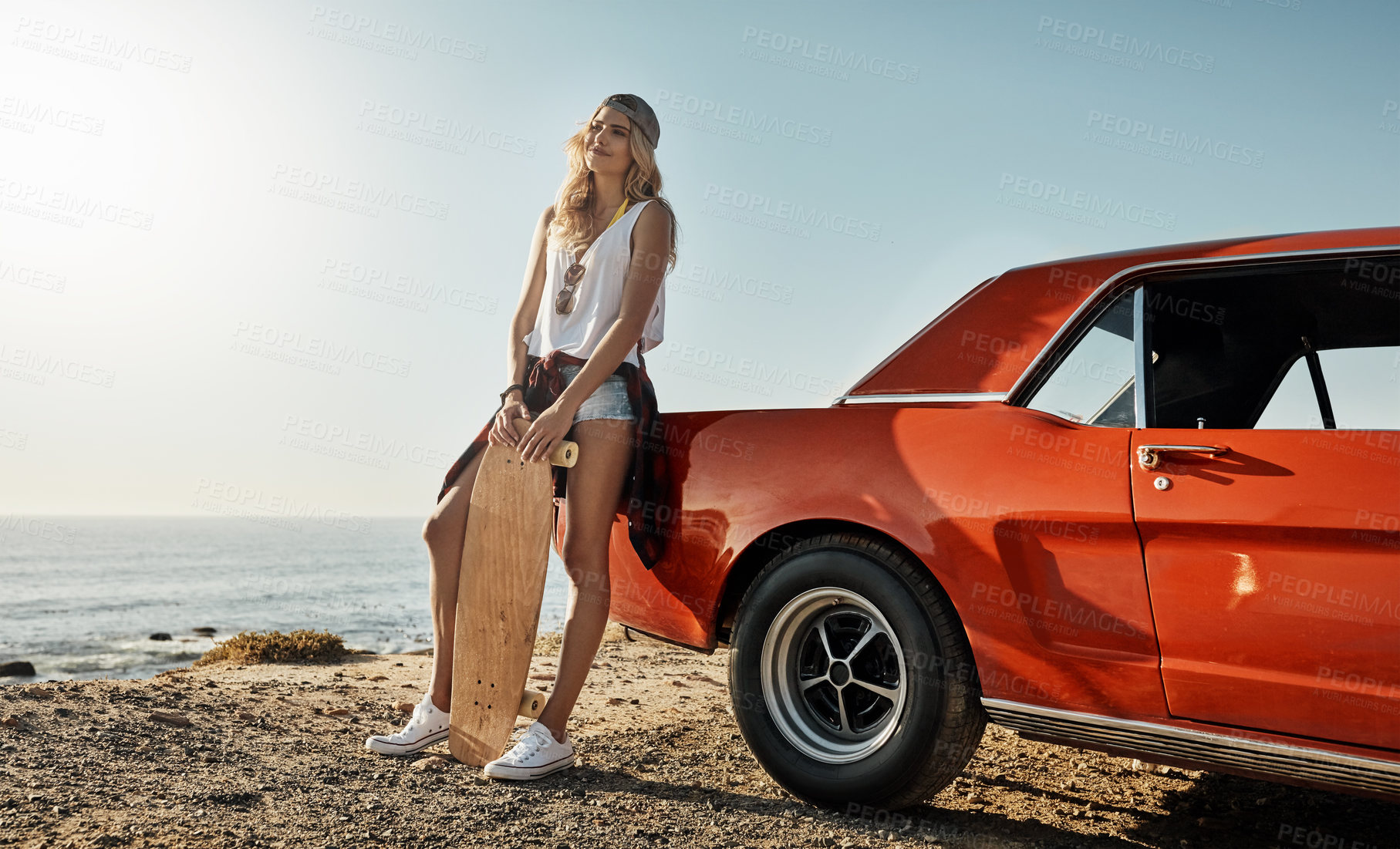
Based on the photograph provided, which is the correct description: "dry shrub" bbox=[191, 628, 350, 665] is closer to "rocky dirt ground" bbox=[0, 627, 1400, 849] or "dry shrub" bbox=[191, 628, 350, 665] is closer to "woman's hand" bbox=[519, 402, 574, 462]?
"rocky dirt ground" bbox=[0, 627, 1400, 849]

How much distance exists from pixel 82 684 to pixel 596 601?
2.57 metres

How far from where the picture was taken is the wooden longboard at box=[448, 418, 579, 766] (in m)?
3.12

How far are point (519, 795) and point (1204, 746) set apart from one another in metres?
1.99

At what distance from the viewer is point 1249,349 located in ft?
9.74

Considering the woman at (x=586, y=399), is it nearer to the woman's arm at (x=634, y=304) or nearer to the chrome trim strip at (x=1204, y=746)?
the woman's arm at (x=634, y=304)

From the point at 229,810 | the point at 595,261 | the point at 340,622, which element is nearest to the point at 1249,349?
the point at 595,261

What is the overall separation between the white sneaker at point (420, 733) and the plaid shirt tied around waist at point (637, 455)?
0.80 meters

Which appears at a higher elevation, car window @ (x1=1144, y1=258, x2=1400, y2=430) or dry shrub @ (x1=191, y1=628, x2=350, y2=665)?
car window @ (x1=1144, y1=258, x2=1400, y2=430)

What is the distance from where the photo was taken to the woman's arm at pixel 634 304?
3098mm

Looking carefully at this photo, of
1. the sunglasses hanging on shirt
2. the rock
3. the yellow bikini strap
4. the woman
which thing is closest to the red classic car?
the woman

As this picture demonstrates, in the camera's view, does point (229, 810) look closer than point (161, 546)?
Yes

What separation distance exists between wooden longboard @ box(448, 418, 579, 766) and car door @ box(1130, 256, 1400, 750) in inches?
75.6

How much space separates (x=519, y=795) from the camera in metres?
2.77

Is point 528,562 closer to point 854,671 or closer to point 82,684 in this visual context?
point 854,671
